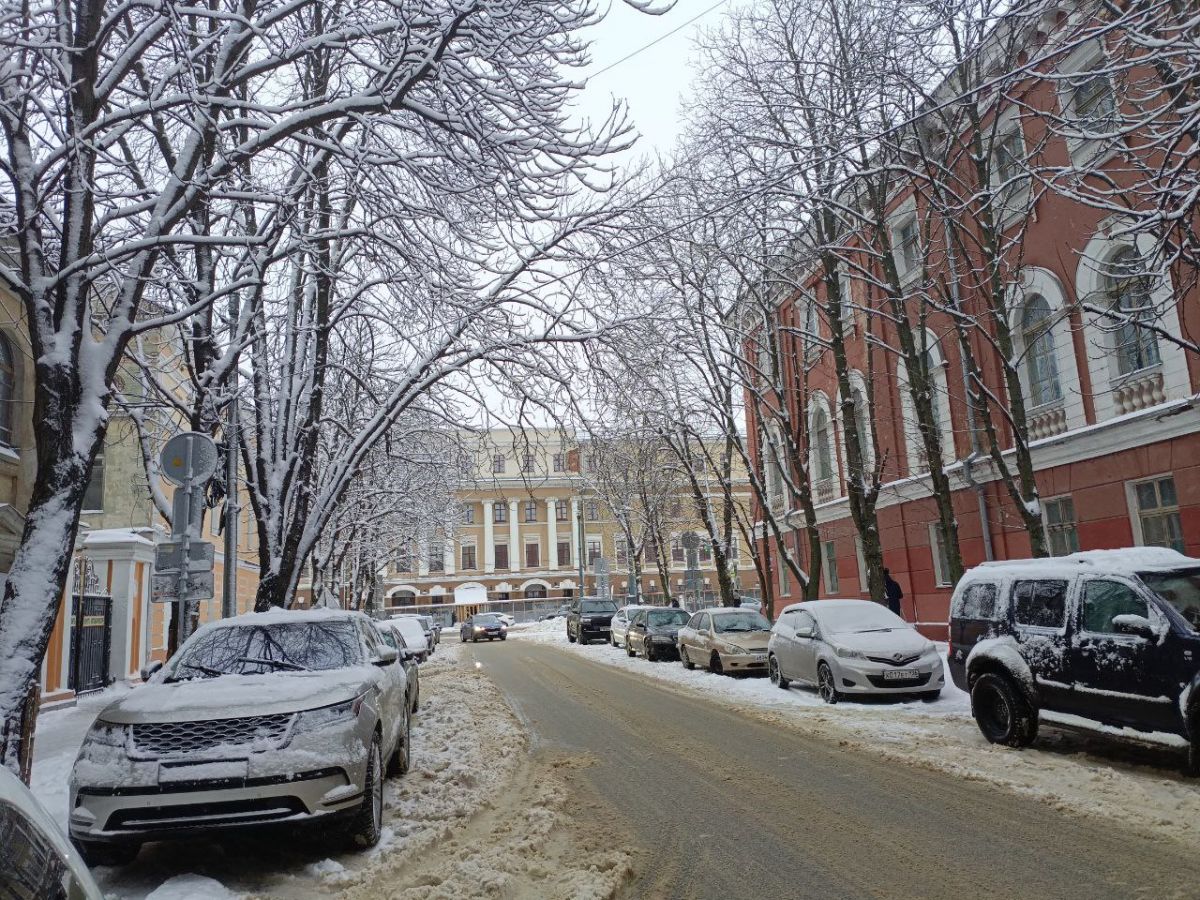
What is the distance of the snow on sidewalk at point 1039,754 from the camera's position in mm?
6211

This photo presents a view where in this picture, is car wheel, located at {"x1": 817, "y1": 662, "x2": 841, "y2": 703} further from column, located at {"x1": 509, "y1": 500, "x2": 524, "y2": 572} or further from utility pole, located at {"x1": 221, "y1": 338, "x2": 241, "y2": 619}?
column, located at {"x1": 509, "y1": 500, "x2": 524, "y2": 572}

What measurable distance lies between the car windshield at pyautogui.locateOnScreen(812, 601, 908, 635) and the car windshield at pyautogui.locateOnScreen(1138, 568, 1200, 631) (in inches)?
233

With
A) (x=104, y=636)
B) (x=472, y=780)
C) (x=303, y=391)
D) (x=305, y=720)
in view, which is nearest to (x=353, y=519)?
(x=104, y=636)

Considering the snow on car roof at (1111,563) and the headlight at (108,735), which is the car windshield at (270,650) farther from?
the snow on car roof at (1111,563)

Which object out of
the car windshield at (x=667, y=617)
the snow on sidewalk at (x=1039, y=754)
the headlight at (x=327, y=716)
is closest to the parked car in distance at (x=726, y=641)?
the snow on sidewalk at (x=1039, y=754)

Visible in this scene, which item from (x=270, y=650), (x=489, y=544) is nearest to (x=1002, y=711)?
(x=270, y=650)

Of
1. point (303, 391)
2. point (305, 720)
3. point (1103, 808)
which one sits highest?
point (303, 391)

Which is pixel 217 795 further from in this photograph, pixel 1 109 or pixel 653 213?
pixel 653 213

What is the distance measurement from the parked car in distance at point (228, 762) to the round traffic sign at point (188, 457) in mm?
2682

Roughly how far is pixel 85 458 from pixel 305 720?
116 inches

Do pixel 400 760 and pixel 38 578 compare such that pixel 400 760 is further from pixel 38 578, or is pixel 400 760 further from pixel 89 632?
pixel 89 632

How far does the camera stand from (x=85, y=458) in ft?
22.0

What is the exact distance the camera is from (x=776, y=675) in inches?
624

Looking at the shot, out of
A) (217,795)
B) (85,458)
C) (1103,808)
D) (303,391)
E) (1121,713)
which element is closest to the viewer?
(217,795)
